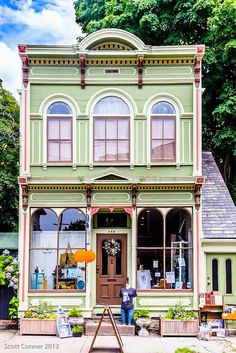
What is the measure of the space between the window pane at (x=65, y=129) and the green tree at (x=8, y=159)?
10.9 feet

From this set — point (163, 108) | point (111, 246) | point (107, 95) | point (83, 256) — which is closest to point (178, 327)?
point (111, 246)

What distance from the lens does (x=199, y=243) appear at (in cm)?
1762

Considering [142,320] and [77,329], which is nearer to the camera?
[77,329]

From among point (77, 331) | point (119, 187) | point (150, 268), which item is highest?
point (119, 187)

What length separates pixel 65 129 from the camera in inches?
717

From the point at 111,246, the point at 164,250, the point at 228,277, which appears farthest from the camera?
the point at 111,246

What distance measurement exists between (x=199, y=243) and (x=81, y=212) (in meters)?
3.97

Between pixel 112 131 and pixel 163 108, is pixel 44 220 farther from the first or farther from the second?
pixel 163 108

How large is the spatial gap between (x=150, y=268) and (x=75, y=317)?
9.53ft

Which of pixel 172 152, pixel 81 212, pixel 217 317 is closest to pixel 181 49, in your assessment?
pixel 172 152

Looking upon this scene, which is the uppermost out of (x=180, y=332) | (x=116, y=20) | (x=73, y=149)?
(x=116, y=20)

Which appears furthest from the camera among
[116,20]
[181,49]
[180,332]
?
[116,20]

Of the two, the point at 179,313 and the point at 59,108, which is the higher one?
the point at 59,108

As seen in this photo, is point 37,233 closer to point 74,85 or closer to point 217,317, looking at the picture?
point 74,85
